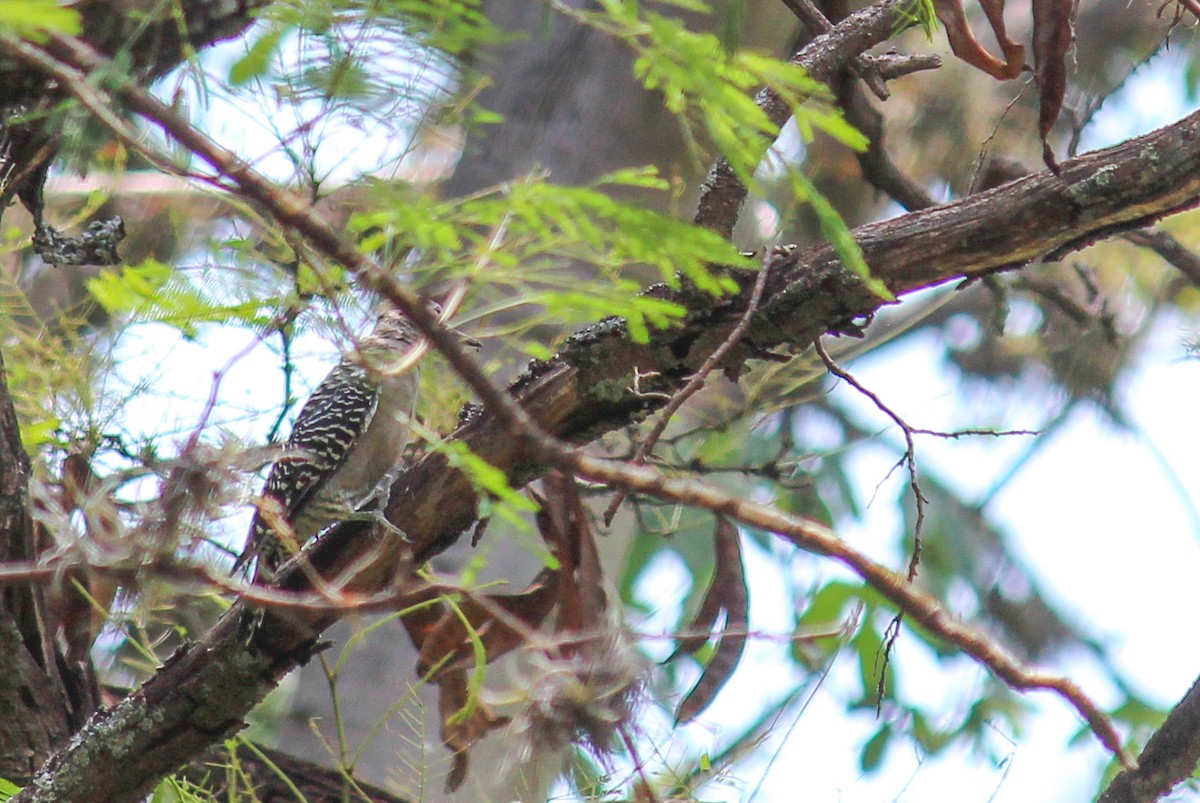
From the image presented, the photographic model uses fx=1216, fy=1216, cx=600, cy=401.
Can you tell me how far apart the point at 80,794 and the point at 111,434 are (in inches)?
29.7

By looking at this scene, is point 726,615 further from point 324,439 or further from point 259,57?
point 324,439

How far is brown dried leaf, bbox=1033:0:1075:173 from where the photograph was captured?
1562 mm

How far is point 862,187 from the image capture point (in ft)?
16.1

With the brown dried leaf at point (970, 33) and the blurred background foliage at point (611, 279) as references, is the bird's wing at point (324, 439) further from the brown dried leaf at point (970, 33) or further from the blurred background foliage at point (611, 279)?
the brown dried leaf at point (970, 33)

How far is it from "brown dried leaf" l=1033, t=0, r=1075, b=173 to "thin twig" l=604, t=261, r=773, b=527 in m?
0.52

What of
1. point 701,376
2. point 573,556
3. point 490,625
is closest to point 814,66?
point 701,376

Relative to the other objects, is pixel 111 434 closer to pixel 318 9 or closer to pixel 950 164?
pixel 318 9

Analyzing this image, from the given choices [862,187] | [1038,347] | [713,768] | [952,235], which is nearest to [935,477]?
[1038,347]

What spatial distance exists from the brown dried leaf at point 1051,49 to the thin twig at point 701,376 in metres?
0.52

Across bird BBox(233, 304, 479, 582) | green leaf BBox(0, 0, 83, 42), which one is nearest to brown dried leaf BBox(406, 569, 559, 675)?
bird BBox(233, 304, 479, 582)

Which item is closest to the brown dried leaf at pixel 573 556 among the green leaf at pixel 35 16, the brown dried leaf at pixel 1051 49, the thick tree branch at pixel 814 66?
the thick tree branch at pixel 814 66

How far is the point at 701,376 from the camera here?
1.74m

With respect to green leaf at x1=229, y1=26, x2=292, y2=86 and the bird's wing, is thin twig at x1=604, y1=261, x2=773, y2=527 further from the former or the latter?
the bird's wing

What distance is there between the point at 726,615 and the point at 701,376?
638mm
